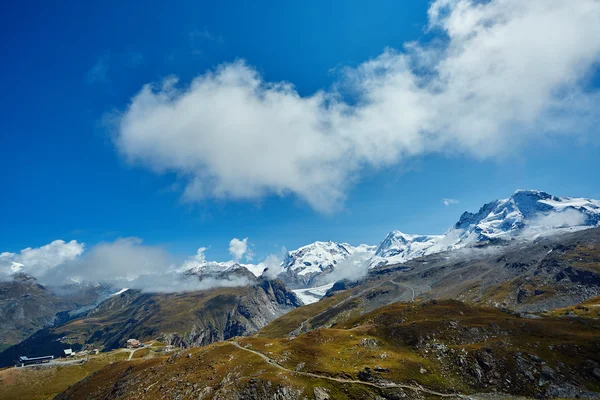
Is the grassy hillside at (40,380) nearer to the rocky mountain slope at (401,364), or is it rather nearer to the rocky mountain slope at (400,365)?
the rocky mountain slope at (401,364)

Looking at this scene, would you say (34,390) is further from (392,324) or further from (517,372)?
(517,372)

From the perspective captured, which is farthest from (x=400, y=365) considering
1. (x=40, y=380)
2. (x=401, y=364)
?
(x=40, y=380)

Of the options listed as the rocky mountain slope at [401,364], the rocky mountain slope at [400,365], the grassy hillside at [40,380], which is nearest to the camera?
the rocky mountain slope at [400,365]

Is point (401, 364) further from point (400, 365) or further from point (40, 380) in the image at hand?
point (40, 380)

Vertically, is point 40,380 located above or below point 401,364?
below

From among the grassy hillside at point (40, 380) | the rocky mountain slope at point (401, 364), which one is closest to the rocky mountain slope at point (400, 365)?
the rocky mountain slope at point (401, 364)

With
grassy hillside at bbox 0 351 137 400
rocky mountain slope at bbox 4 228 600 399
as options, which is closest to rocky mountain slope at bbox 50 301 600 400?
rocky mountain slope at bbox 4 228 600 399

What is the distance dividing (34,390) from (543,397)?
624 feet

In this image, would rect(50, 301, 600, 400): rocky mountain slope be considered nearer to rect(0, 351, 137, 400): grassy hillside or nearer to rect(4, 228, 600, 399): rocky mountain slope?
rect(4, 228, 600, 399): rocky mountain slope

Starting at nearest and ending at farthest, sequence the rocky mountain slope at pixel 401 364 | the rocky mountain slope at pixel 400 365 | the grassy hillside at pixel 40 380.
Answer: the rocky mountain slope at pixel 400 365
the rocky mountain slope at pixel 401 364
the grassy hillside at pixel 40 380

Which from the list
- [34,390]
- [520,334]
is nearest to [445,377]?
[520,334]

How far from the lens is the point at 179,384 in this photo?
8712cm

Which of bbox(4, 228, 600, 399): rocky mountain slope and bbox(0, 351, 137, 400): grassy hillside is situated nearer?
bbox(4, 228, 600, 399): rocky mountain slope

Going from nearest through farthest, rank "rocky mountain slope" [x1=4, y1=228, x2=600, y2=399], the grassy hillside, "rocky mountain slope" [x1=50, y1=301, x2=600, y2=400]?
1. "rocky mountain slope" [x1=50, y1=301, x2=600, y2=400]
2. "rocky mountain slope" [x1=4, y1=228, x2=600, y2=399]
3. the grassy hillside
